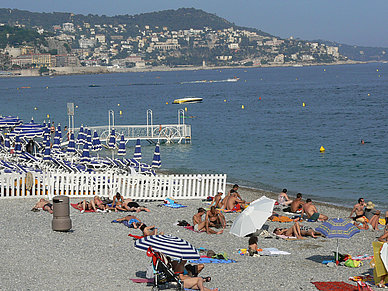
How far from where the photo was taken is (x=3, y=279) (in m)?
8.15

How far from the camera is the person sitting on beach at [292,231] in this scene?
39.7 feet

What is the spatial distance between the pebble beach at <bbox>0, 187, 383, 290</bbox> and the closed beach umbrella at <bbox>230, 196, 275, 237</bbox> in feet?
0.63

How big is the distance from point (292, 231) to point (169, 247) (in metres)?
4.89

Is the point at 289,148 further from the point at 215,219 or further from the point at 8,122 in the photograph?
the point at 215,219

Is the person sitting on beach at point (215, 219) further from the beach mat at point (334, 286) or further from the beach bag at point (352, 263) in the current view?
the beach mat at point (334, 286)

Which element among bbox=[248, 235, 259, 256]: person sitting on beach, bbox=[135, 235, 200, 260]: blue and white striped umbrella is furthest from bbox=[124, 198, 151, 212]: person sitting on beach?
bbox=[135, 235, 200, 260]: blue and white striped umbrella

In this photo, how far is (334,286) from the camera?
8.52 m

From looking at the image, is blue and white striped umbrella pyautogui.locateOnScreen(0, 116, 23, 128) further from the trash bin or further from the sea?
the trash bin

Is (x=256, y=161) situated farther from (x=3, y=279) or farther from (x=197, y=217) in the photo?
(x=3, y=279)

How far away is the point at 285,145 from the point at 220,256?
25.0 m

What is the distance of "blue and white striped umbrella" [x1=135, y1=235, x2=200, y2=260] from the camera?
8188 mm

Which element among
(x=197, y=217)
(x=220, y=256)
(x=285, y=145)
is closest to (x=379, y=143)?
(x=285, y=145)

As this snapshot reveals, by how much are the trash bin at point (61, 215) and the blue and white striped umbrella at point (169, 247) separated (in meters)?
3.84

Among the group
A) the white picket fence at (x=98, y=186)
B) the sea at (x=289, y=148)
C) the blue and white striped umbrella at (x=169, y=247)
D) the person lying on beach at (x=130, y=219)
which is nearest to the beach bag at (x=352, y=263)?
the blue and white striped umbrella at (x=169, y=247)
